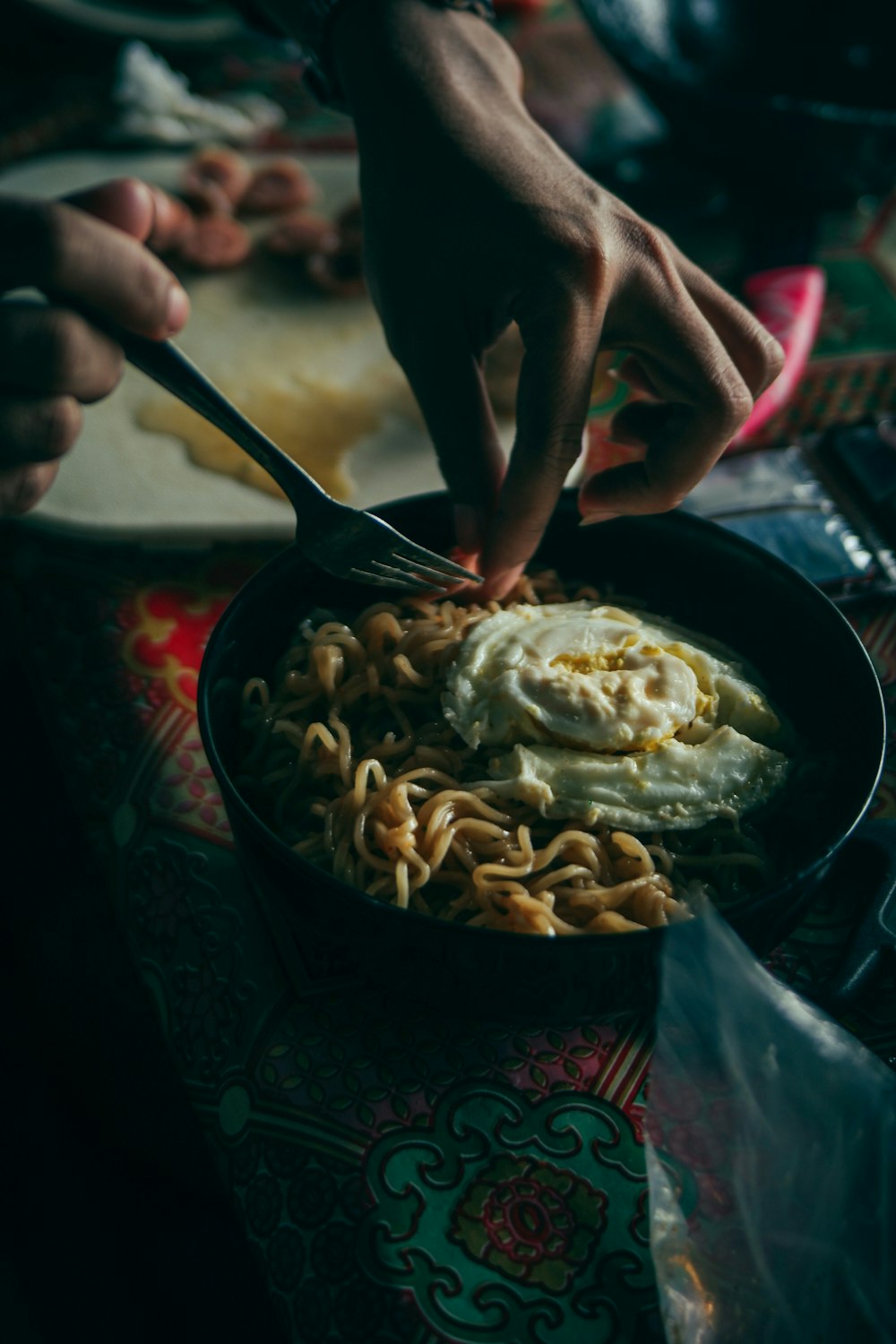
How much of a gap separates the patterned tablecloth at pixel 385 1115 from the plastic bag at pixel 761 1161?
14 mm

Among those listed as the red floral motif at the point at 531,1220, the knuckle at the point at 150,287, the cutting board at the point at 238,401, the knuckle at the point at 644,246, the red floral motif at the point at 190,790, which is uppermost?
the knuckle at the point at 644,246

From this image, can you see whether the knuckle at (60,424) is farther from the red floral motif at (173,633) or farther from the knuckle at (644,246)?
the knuckle at (644,246)

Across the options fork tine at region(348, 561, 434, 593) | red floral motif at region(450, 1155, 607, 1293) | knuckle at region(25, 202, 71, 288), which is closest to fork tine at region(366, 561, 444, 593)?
fork tine at region(348, 561, 434, 593)

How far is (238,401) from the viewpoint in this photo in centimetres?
189

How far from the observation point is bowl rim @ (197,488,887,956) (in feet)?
2.87

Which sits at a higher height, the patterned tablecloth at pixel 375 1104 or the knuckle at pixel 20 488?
the knuckle at pixel 20 488

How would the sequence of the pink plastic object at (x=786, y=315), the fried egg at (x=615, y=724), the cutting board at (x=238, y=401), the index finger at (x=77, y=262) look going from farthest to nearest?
1. the pink plastic object at (x=786, y=315)
2. the cutting board at (x=238, y=401)
3. the fried egg at (x=615, y=724)
4. the index finger at (x=77, y=262)

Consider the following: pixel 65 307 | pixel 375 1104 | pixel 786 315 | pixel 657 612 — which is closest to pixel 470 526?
pixel 657 612

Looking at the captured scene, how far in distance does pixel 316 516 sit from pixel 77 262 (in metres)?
0.36

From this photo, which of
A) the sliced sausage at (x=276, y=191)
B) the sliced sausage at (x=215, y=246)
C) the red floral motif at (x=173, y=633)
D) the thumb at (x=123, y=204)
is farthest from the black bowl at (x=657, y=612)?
the sliced sausage at (x=276, y=191)

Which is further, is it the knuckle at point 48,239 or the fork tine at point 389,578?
the fork tine at point 389,578

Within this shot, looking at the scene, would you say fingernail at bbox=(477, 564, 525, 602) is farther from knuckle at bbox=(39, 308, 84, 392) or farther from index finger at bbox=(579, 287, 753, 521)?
knuckle at bbox=(39, 308, 84, 392)

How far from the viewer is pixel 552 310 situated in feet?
3.68

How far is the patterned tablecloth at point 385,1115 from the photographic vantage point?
895 mm
